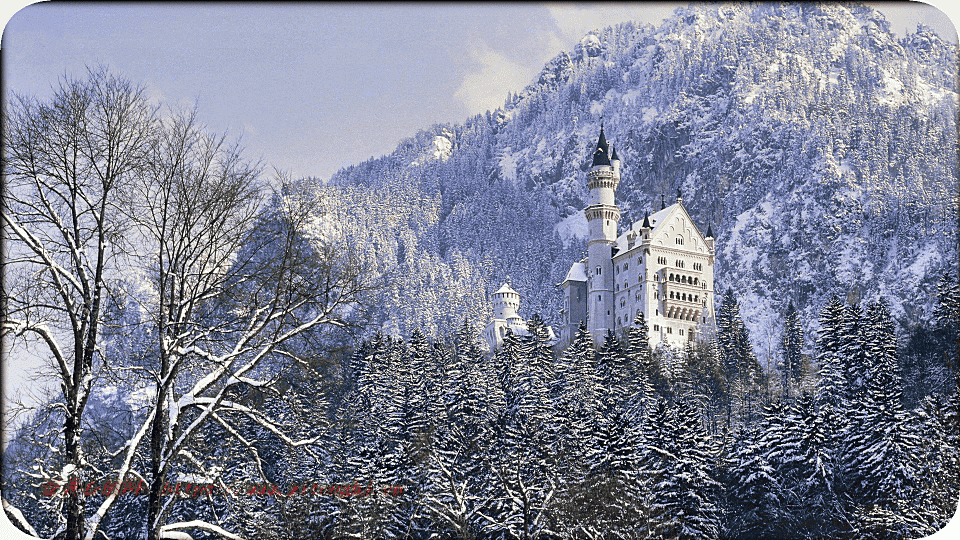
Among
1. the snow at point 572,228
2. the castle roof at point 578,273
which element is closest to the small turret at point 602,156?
the castle roof at point 578,273

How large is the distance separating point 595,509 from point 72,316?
67.1 feet

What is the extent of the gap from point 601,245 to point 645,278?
9146mm

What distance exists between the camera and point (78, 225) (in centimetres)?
1194

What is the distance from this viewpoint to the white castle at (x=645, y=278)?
8019cm

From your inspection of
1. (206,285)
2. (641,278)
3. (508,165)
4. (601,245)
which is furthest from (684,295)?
(508,165)

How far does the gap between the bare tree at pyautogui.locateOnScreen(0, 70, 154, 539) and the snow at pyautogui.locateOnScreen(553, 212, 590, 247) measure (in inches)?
6169

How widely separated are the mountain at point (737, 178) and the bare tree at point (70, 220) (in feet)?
307

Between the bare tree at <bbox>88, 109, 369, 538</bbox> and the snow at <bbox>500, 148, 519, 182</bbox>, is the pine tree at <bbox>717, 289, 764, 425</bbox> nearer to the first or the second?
the bare tree at <bbox>88, 109, 369, 538</bbox>

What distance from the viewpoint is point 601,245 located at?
88.8 meters

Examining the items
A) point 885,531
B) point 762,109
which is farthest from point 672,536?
point 762,109

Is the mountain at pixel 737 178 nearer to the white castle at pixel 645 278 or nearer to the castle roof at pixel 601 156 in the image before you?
the white castle at pixel 645 278

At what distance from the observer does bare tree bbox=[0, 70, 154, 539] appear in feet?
36.0

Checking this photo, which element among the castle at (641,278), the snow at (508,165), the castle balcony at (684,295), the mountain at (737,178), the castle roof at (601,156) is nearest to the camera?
the castle balcony at (684,295)

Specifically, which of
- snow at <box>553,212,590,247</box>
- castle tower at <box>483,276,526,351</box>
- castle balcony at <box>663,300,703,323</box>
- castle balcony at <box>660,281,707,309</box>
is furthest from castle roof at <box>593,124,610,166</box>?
snow at <box>553,212,590,247</box>
